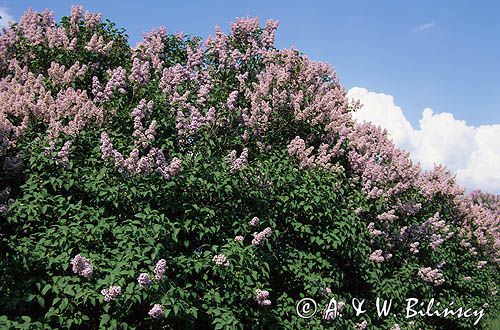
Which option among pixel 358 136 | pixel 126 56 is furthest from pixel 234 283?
pixel 126 56

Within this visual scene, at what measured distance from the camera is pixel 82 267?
15.8 feet

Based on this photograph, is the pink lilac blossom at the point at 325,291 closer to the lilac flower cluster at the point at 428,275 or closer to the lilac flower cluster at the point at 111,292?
the lilac flower cluster at the point at 111,292

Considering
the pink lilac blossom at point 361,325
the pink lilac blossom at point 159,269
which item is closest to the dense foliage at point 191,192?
the pink lilac blossom at point 159,269

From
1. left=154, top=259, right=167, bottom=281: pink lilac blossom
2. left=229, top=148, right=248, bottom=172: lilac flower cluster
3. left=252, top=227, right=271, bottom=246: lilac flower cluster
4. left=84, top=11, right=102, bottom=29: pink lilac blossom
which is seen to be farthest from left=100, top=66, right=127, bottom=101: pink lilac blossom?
left=154, top=259, right=167, bottom=281: pink lilac blossom

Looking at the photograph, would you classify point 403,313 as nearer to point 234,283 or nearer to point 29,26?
point 234,283

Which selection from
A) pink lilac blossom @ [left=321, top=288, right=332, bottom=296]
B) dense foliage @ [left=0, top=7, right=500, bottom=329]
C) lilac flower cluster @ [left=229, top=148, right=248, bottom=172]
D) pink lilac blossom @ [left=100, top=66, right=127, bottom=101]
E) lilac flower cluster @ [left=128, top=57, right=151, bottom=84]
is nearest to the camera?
dense foliage @ [left=0, top=7, right=500, bottom=329]

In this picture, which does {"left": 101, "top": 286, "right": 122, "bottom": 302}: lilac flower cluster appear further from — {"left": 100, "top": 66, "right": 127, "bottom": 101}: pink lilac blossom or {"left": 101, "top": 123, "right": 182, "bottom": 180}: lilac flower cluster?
{"left": 100, "top": 66, "right": 127, "bottom": 101}: pink lilac blossom

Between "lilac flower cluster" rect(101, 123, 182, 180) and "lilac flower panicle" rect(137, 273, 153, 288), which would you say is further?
"lilac flower cluster" rect(101, 123, 182, 180)

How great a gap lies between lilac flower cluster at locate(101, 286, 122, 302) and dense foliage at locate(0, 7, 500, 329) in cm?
2

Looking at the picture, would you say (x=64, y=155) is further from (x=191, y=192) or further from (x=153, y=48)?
(x=153, y=48)

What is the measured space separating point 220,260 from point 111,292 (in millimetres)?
1336

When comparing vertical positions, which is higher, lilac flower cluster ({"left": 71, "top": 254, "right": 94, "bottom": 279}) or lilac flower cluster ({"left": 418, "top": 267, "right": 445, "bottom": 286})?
lilac flower cluster ({"left": 418, "top": 267, "right": 445, "bottom": 286})

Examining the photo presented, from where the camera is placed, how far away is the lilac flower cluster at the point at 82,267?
476 centimetres

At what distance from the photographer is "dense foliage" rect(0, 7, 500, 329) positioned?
5164 mm
